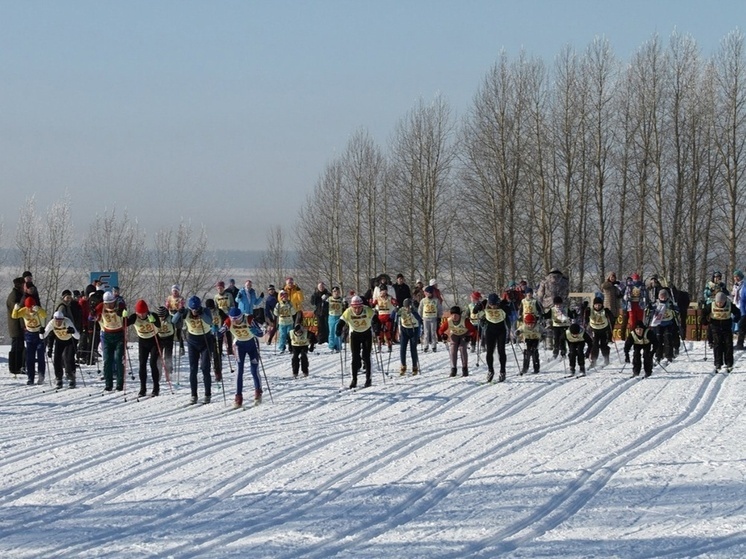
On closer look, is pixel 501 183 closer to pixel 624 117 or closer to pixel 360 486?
pixel 624 117

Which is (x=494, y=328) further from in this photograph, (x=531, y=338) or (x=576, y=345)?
(x=576, y=345)

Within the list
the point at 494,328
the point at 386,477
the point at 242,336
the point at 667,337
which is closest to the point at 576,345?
the point at 494,328

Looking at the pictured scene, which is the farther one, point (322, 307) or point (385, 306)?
point (322, 307)

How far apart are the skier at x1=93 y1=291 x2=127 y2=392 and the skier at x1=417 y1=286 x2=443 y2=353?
749cm

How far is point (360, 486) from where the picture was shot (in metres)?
11.1

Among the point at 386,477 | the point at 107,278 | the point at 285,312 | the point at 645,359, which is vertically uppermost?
the point at 107,278

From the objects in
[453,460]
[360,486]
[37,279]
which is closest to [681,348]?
[453,460]

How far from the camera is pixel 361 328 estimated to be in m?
20.9

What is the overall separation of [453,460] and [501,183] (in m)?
33.5

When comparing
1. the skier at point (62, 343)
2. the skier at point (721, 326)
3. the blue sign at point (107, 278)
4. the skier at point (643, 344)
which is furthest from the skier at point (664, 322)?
the blue sign at point (107, 278)

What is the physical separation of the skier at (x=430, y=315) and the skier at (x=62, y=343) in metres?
8.28

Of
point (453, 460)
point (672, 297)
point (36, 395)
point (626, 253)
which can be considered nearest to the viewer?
point (453, 460)

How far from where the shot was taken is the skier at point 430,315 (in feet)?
82.9

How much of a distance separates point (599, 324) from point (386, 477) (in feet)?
37.6
